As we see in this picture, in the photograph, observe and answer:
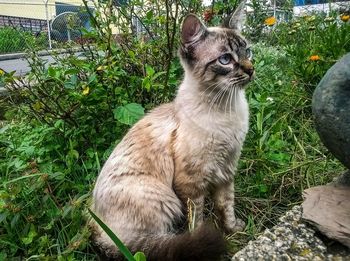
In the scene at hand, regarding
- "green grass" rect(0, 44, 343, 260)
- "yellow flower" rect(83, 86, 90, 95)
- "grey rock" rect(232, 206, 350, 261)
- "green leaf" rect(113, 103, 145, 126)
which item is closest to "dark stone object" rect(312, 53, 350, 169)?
"grey rock" rect(232, 206, 350, 261)

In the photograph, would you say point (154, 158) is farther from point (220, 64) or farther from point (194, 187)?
point (220, 64)

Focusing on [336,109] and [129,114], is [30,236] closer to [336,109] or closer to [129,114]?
[129,114]

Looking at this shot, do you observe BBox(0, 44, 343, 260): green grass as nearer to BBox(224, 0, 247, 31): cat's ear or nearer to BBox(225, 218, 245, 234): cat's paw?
BBox(225, 218, 245, 234): cat's paw

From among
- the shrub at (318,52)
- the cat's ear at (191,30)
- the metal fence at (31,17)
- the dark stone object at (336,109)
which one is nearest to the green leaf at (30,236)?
the cat's ear at (191,30)

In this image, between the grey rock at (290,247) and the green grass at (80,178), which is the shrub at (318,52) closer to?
the green grass at (80,178)

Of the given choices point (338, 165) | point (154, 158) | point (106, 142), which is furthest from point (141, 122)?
point (338, 165)

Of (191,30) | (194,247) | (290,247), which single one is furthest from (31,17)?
(290,247)

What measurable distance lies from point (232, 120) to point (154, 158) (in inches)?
19.1

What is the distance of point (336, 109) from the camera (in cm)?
182

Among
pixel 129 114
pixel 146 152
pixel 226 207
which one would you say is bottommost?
pixel 226 207

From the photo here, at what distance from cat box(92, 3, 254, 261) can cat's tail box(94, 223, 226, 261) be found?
0.53ft

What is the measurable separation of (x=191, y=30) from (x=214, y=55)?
193 millimetres

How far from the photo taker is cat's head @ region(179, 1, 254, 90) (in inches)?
90.3

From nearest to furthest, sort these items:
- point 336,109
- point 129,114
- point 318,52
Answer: point 336,109 < point 129,114 < point 318,52
